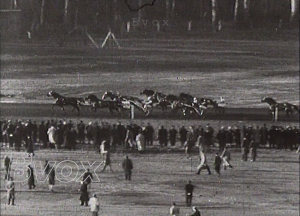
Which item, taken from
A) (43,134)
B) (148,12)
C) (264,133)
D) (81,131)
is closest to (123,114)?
(81,131)

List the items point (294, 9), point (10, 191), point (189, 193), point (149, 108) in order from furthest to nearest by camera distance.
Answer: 1. point (10, 191)
2. point (149, 108)
3. point (189, 193)
4. point (294, 9)

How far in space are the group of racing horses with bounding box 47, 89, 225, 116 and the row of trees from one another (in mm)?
775

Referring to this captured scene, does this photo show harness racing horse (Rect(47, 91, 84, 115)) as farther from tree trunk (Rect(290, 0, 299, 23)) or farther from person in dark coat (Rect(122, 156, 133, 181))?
tree trunk (Rect(290, 0, 299, 23))

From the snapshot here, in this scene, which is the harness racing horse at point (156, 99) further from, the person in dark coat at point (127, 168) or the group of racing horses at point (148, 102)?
the person in dark coat at point (127, 168)

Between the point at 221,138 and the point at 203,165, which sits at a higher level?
the point at 221,138

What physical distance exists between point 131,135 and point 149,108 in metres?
0.36

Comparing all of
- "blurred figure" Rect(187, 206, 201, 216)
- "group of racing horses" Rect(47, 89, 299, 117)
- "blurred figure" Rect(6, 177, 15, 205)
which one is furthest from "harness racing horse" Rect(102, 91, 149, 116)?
"blurred figure" Rect(6, 177, 15, 205)

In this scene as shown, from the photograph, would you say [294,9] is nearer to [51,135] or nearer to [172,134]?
[172,134]

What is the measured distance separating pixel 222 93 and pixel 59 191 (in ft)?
6.89

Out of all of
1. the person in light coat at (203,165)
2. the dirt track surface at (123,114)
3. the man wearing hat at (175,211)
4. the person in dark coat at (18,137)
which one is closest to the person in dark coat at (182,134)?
the dirt track surface at (123,114)

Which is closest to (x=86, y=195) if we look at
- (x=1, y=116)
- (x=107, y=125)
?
(x=107, y=125)

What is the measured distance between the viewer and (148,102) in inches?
270

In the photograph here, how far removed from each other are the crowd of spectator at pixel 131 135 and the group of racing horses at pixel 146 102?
19cm

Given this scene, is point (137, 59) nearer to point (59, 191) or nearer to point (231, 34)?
point (231, 34)
